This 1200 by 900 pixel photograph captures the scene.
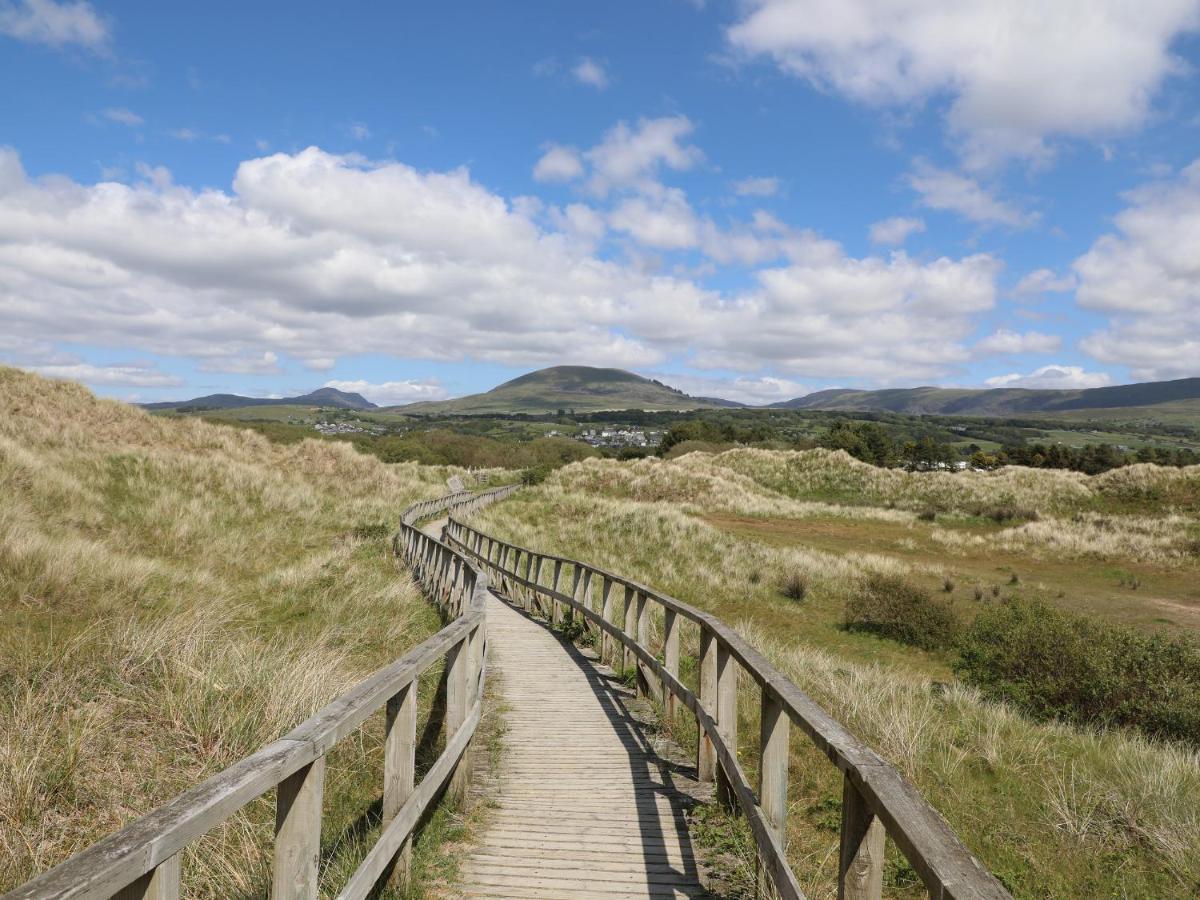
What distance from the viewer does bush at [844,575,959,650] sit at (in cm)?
1638

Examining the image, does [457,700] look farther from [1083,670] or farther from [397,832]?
[1083,670]

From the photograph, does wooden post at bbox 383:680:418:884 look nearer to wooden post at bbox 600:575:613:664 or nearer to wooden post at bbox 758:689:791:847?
wooden post at bbox 758:689:791:847

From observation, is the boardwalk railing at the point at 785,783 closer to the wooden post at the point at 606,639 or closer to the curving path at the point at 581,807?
the curving path at the point at 581,807

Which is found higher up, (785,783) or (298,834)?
(298,834)

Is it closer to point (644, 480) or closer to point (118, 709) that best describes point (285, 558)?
point (118, 709)

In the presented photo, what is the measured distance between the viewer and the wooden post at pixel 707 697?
5.84 meters

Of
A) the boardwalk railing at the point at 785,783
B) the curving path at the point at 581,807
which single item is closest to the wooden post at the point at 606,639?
the curving path at the point at 581,807

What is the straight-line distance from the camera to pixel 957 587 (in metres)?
22.3

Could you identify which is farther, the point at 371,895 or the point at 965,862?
the point at 371,895

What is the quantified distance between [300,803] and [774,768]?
2393 millimetres

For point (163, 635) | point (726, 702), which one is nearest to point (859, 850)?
point (726, 702)

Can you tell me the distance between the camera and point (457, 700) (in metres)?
5.56

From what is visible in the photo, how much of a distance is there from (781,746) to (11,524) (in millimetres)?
13481

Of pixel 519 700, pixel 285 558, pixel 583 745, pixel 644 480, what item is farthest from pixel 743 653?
pixel 644 480
